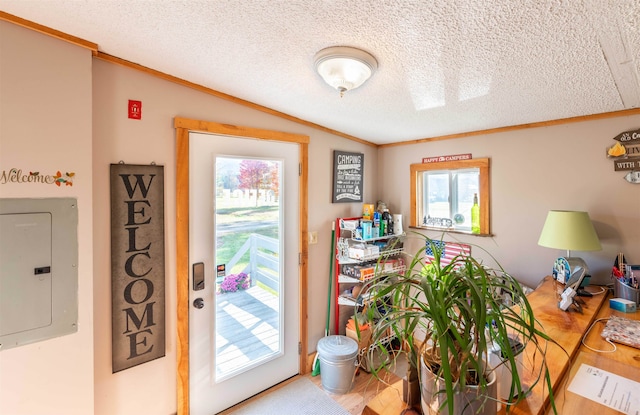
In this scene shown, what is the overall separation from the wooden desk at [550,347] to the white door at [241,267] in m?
1.50

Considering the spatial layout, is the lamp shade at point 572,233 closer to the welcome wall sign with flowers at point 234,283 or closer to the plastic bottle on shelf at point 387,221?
the plastic bottle on shelf at point 387,221

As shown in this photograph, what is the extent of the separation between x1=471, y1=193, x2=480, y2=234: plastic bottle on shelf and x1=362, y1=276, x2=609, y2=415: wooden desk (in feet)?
1.98

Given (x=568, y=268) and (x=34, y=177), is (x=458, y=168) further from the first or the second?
(x=34, y=177)

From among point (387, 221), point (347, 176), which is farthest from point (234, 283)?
point (387, 221)

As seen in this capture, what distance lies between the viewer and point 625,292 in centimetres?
172

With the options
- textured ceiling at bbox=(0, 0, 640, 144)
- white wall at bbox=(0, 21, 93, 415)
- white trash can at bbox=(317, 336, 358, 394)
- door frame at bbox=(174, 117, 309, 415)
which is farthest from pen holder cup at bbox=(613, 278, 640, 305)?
white wall at bbox=(0, 21, 93, 415)

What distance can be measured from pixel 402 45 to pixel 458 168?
5.52 feet

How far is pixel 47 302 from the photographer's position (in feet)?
4.88

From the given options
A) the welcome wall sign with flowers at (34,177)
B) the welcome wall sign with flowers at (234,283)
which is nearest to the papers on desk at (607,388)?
the welcome wall sign with flowers at (234,283)

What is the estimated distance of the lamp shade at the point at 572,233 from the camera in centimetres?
177

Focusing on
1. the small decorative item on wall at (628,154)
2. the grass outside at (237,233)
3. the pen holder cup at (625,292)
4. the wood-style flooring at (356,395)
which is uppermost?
the small decorative item on wall at (628,154)

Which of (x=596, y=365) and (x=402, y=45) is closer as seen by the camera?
(x=596, y=365)

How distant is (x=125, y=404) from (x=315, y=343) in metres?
1.49

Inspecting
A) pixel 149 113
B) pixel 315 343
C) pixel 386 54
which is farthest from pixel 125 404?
pixel 386 54
